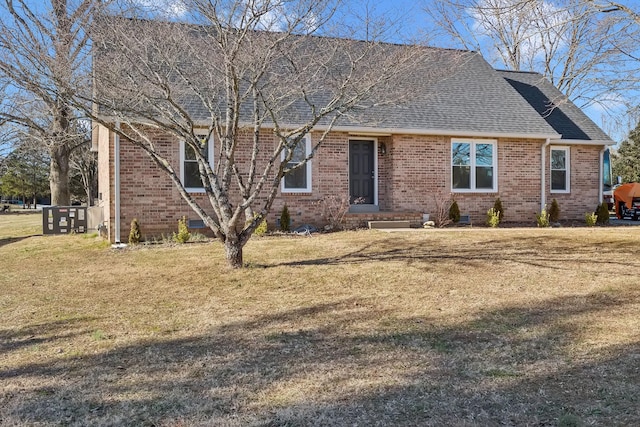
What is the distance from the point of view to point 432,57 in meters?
10.5

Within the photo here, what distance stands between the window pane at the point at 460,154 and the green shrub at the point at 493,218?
1504 millimetres

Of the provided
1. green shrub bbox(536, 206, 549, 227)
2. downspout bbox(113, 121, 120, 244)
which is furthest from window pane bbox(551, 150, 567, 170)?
downspout bbox(113, 121, 120, 244)

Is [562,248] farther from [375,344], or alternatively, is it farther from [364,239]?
[375,344]

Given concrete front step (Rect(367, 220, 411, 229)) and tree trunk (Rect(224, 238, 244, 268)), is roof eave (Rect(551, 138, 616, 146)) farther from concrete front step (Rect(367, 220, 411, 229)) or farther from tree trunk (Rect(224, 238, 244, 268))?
tree trunk (Rect(224, 238, 244, 268))

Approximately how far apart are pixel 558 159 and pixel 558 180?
66 cm

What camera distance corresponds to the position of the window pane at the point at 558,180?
611 inches

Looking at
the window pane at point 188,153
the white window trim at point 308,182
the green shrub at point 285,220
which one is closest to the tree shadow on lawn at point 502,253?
the green shrub at point 285,220

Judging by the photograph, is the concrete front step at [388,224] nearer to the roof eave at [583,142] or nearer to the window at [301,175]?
the window at [301,175]

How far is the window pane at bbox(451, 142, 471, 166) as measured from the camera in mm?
14320

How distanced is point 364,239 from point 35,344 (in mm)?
7024

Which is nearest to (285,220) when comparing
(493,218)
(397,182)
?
(397,182)

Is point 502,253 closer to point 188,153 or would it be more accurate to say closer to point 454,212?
point 454,212

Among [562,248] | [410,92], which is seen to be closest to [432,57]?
[410,92]

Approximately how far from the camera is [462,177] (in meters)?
14.4
